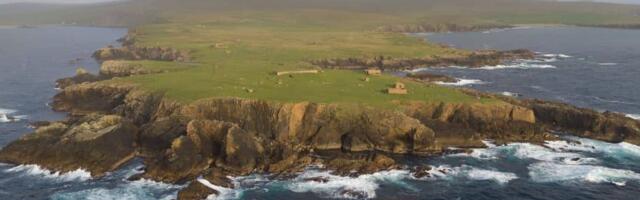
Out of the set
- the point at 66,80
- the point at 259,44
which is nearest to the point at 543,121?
the point at 66,80

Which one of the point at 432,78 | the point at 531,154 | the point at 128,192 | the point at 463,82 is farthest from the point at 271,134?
the point at 463,82

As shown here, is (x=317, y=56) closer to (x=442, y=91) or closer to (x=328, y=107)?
(x=442, y=91)

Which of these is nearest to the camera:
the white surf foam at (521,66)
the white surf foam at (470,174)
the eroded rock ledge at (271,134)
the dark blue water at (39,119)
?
the dark blue water at (39,119)

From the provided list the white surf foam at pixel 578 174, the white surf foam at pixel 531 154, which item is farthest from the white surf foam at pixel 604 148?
the white surf foam at pixel 578 174

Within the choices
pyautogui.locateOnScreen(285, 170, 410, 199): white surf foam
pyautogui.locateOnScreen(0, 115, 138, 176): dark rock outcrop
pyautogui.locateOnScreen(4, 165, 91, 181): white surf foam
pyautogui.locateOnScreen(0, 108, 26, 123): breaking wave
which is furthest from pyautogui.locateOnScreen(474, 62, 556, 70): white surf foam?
pyautogui.locateOnScreen(4, 165, 91, 181): white surf foam

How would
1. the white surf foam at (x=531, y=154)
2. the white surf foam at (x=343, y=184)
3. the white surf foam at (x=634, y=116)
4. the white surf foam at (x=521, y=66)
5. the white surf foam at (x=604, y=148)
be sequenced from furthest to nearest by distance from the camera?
the white surf foam at (x=521, y=66) → the white surf foam at (x=634, y=116) → the white surf foam at (x=604, y=148) → the white surf foam at (x=531, y=154) → the white surf foam at (x=343, y=184)

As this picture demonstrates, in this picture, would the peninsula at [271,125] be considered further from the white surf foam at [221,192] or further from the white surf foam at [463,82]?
the white surf foam at [463,82]

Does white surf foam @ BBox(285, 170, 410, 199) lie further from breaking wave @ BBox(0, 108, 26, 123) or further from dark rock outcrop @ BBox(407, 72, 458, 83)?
dark rock outcrop @ BBox(407, 72, 458, 83)

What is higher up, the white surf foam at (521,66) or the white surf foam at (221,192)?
the white surf foam at (521,66)
